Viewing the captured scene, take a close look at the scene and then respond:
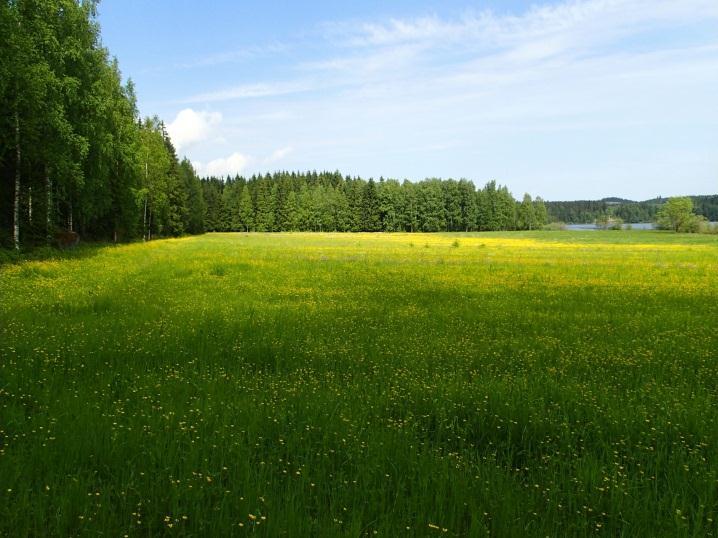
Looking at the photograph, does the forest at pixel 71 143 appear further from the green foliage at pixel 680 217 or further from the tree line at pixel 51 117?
the green foliage at pixel 680 217

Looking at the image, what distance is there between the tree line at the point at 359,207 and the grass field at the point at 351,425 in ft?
415

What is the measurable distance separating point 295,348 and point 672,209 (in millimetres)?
140542

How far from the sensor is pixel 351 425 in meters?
5.37

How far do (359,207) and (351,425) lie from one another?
134158mm

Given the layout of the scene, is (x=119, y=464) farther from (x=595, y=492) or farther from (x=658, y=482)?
(x=658, y=482)

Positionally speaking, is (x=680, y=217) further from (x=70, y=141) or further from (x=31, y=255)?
(x=31, y=255)

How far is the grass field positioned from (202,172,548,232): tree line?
415ft

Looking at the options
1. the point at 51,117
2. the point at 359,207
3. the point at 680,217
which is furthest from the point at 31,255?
the point at 680,217

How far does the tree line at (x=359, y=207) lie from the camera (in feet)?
451

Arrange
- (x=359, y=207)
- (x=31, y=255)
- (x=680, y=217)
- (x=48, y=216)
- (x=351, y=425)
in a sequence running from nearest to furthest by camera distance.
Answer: (x=351, y=425) < (x=31, y=255) < (x=48, y=216) < (x=680, y=217) < (x=359, y=207)

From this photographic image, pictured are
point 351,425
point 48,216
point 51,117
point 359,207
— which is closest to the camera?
point 351,425

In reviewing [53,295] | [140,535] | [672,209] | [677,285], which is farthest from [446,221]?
[140,535]

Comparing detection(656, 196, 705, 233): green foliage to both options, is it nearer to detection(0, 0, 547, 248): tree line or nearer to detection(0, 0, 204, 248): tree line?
detection(0, 0, 547, 248): tree line

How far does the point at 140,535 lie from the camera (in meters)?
3.55
